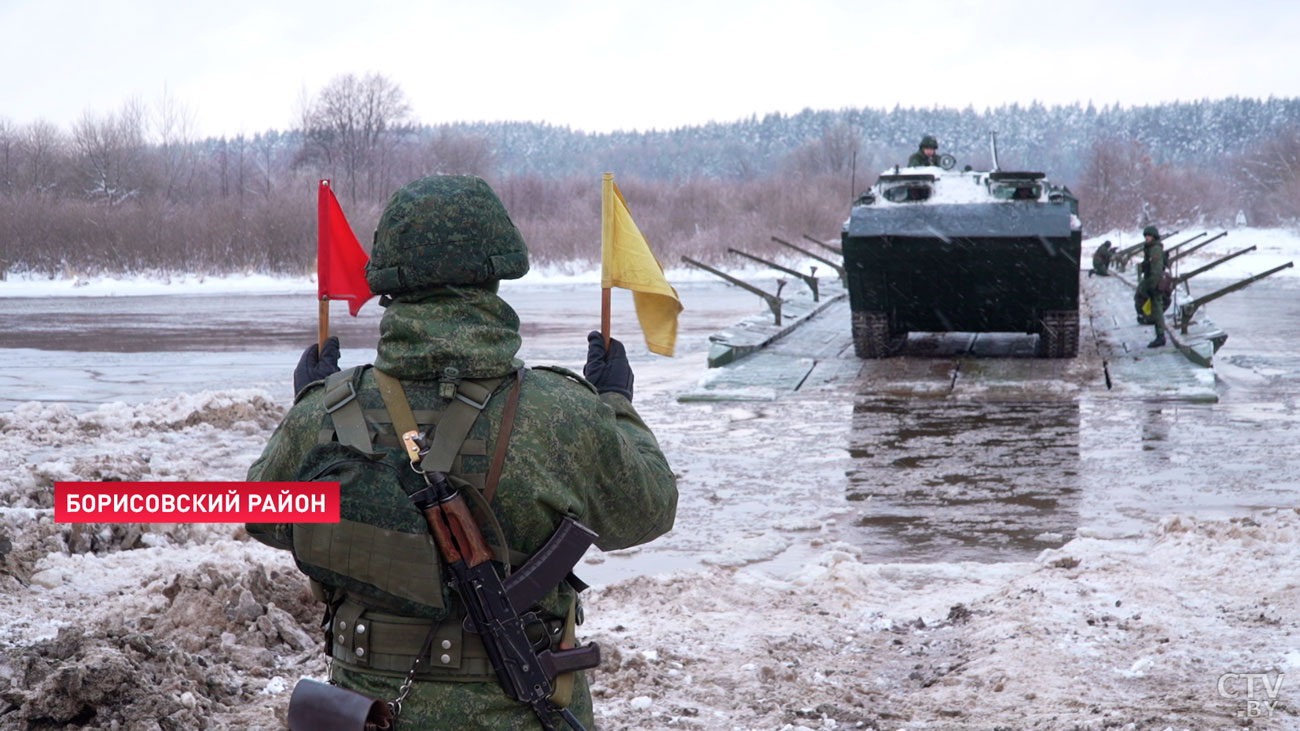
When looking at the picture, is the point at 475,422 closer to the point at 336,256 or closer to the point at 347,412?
the point at 347,412

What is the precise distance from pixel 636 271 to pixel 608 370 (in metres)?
0.94

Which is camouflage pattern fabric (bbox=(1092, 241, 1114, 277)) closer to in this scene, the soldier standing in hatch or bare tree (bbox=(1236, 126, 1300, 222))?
the soldier standing in hatch

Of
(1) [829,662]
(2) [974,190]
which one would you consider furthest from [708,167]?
(1) [829,662]

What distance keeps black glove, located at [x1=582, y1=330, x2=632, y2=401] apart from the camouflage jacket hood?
31cm

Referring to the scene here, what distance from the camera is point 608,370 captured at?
108 inches

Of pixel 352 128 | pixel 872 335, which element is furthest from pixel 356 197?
pixel 872 335

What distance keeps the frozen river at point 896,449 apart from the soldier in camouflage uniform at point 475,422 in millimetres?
3748

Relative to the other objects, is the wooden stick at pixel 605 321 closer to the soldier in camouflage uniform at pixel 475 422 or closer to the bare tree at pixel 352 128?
the soldier in camouflage uniform at pixel 475 422

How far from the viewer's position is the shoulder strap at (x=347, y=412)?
2334 mm

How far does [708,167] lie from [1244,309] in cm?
9688

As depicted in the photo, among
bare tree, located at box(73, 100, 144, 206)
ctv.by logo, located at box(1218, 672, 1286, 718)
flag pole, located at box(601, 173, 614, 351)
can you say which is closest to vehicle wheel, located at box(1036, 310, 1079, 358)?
ctv.by logo, located at box(1218, 672, 1286, 718)

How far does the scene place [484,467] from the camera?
236 cm

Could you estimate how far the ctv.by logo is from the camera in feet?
13.5

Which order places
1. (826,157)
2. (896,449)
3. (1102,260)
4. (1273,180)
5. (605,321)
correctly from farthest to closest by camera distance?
(826,157) < (1273,180) < (1102,260) < (896,449) < (605,321)
